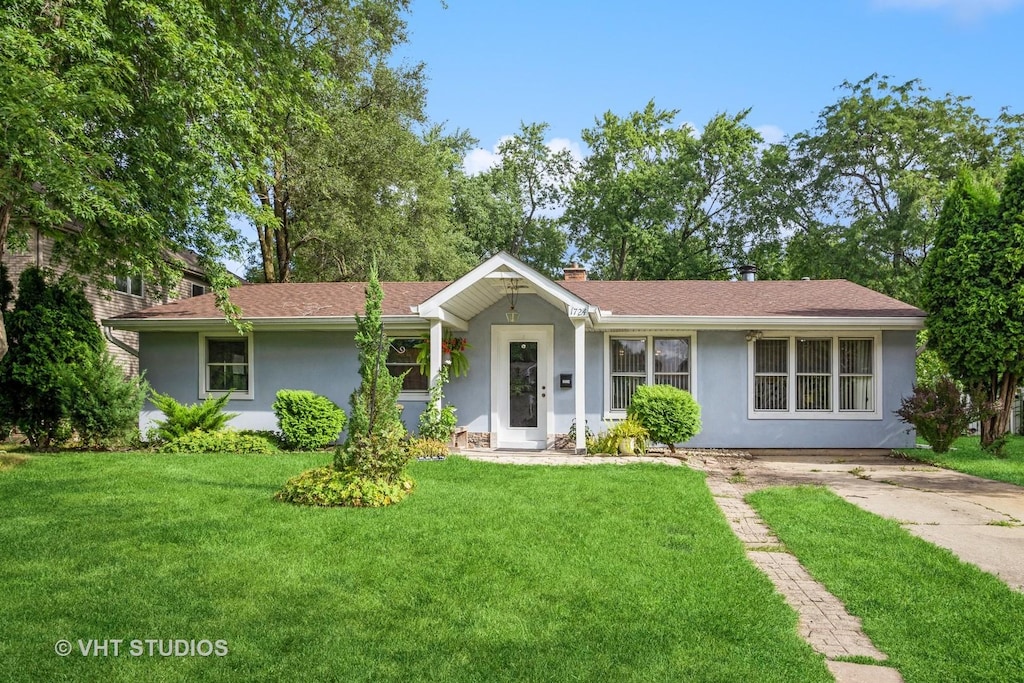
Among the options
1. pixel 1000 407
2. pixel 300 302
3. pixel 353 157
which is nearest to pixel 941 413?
pixel 1000 407

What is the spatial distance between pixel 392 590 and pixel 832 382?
36.2 ft

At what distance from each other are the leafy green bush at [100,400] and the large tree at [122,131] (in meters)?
1.36

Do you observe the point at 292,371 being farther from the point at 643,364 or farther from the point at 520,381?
the point at 643,364

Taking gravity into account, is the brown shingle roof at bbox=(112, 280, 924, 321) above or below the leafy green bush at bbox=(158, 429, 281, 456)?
above

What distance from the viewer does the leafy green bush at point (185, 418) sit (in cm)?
1209

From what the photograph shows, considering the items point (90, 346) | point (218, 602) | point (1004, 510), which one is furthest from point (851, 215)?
point (218, 602)

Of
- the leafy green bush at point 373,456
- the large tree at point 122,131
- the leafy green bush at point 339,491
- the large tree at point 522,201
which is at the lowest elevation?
the leafy green bush at point 339,491

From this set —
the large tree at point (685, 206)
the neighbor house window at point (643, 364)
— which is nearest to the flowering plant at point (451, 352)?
the neighbor house window at point (643, 364)

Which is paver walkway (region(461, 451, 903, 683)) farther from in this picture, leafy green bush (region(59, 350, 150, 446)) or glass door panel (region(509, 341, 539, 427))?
leafy green bush (region(59, 350, 150, 446))

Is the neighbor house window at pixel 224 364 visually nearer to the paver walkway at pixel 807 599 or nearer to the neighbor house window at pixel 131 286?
the neighbor house window at pixel 131 286

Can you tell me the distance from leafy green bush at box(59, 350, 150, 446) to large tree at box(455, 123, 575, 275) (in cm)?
2015

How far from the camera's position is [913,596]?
4.57 m

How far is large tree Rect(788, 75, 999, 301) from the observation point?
24438 mm

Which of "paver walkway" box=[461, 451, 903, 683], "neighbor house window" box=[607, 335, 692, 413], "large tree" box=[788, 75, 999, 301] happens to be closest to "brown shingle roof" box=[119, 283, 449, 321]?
"neighbor house window" box=[607, 335, 692, 413]
